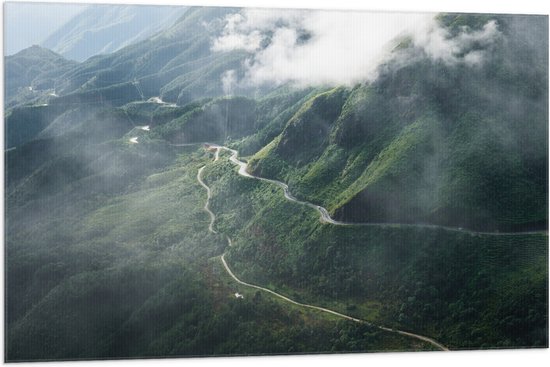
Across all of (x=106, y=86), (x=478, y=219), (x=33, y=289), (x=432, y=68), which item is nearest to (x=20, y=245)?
(x=33, y=289)

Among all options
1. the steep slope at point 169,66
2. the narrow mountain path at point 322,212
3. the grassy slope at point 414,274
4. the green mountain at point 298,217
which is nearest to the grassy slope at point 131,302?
the green mountain at point 298,217

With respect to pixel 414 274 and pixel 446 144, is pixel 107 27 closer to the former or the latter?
pixel 446 144

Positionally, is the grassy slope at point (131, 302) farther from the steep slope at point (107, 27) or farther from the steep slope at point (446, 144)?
the steep slope at point (107, 27)

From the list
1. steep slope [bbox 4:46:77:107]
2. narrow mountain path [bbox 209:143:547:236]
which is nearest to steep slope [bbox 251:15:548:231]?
narrow mountain path [bbox 209:143:547:236]

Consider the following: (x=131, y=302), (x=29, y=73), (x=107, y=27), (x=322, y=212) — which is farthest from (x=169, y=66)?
(x=131, y=302)

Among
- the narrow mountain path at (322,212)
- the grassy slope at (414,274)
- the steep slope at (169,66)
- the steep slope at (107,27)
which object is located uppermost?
the steep slope at (107,27)

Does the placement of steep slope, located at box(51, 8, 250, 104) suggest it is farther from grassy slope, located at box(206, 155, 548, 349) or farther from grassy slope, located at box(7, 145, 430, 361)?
grassy slope, located at box(206, 155, 548, 349)
